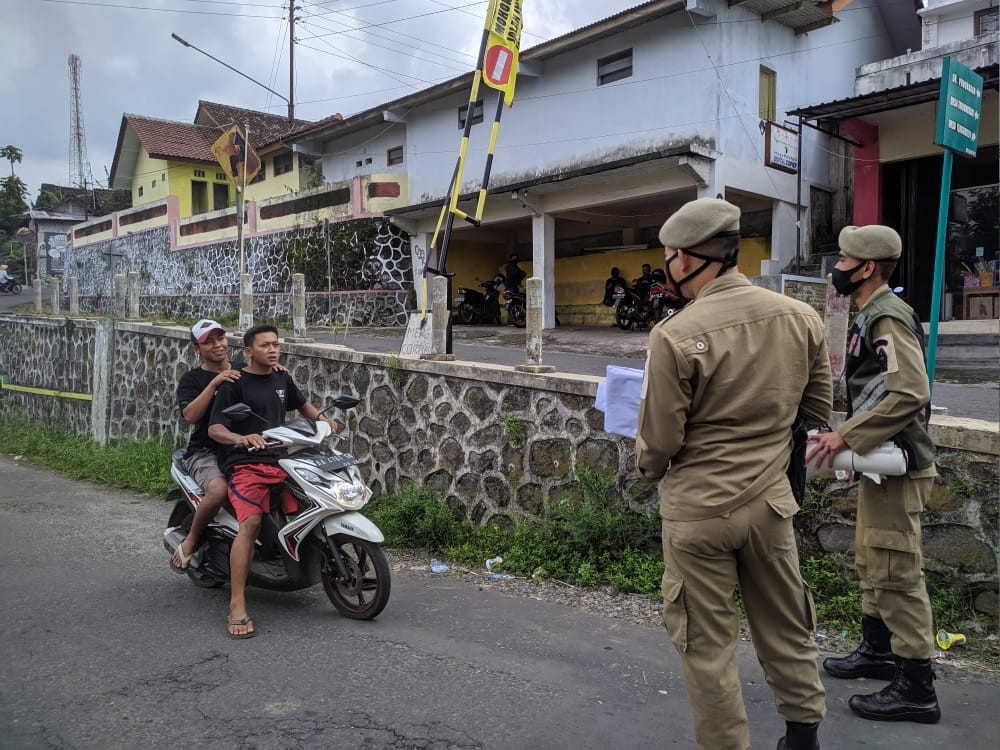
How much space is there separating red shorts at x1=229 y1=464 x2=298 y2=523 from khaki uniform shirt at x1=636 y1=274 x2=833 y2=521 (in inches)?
102

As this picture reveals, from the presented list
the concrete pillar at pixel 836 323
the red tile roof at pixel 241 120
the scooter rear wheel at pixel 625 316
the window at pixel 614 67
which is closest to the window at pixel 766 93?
the window at pixel 614 67

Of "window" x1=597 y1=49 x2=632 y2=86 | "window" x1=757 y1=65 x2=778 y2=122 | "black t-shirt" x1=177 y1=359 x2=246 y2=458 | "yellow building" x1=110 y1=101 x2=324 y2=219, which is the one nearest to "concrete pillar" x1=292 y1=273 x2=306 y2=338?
"black t-shirt" x1=177 y1=359 x2=246 y2=458

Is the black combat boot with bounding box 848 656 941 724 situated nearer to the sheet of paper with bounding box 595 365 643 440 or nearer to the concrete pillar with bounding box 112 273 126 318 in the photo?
the sheet of paper with bounding box 595 365 643 440

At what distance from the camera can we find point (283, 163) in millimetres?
26281

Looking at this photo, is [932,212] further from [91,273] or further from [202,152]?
[91,273]

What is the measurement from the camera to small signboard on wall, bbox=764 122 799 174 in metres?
12.6

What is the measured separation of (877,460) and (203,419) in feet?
12.0

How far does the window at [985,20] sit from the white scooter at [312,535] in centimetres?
1473

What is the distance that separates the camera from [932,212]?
14.6m

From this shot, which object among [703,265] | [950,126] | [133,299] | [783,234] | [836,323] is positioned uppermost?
[783,234]

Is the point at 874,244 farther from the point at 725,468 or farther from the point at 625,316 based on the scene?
the point at 625,316

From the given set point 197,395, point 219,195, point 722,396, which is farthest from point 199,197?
point 722,396

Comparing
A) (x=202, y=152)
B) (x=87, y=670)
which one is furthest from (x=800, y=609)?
(x=202, y=152)

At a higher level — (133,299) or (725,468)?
(133,299)
